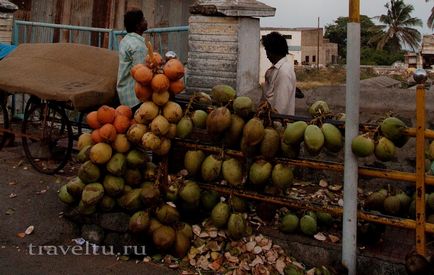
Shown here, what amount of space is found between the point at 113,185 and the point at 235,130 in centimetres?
115

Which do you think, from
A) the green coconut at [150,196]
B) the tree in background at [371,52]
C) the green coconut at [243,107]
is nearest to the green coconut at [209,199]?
the green coconut at [150,196]

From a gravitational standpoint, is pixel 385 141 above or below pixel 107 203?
above

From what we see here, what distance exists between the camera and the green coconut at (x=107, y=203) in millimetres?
4547

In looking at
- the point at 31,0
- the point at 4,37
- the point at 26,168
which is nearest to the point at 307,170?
the point at 26,168

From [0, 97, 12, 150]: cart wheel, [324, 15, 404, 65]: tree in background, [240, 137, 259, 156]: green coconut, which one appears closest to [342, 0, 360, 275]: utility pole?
[240, 137, 259, 156]: green coconut

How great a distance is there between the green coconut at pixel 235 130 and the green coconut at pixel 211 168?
0.22 meters

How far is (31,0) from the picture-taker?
13.0m

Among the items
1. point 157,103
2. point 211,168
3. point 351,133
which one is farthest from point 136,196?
point 351,133

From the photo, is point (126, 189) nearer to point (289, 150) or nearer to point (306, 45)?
point (289, 150)

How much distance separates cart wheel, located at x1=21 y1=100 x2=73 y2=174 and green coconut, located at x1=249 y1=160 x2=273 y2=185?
281cm

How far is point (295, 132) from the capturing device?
155 inches

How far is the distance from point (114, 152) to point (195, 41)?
8.03ft

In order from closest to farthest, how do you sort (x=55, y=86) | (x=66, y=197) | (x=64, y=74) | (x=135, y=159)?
(x=135, y=159)
(x=66, y=197)
(x=55, y=86)
(x=64, y=74)

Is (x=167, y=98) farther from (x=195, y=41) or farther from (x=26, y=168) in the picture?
(x=26, y=168)
